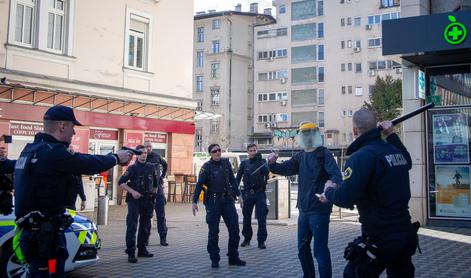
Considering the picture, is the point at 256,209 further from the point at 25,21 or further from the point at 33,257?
the point at 25,21

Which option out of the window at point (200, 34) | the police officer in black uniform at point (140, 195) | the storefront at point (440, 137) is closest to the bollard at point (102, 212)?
the police officer in black uniform at point (140, 195)

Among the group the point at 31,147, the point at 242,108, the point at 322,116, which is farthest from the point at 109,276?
the point at 242,108

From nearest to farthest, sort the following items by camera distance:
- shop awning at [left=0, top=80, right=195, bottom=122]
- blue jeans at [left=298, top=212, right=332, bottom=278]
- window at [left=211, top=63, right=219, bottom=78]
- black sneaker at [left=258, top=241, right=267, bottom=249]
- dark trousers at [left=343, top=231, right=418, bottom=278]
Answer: dark trousers at [left=343, top=231, right=418, bottom=278], blue jeans at [left=298, top=212, right=332, bottom=278], black sneaker at [left=258, top=241, right=267, bottom=249], shop awning at [left=0, top=80, right=195, bottom=122], window at [left=211, top=63, right=219, bottom=78]

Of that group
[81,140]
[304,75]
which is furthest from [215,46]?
→ [81,140]

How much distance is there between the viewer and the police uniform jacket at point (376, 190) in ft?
13.9

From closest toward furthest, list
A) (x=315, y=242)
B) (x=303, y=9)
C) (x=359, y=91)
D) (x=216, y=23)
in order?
(x=315, y=242)
(x=359, y=91)
(x=303, y=9)
(x=216, y=23)

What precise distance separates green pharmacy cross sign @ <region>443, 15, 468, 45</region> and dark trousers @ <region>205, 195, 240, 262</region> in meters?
6.39

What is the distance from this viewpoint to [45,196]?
14.9 ft

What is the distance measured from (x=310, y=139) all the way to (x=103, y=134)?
14.3 m

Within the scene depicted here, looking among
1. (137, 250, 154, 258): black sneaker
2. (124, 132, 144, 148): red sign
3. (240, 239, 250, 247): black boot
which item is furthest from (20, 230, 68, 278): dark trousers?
(124, 132, 144, 148): red sign

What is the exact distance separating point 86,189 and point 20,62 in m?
5.12

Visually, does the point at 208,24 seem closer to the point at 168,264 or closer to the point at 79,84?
the point at 79,84

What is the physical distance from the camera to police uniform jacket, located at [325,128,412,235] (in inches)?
166

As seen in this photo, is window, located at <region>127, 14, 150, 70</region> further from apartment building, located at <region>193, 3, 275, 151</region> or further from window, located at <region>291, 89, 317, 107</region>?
window, located at <region>291, 89, 317, 107</region>
